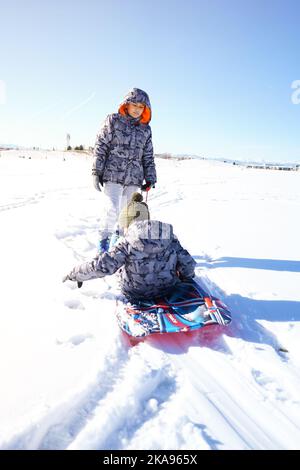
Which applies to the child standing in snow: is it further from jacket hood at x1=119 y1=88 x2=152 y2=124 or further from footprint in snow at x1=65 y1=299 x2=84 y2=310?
footprint in snow at x1=65 y1=299 x2=84 y2=310

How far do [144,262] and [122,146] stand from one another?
189 cm

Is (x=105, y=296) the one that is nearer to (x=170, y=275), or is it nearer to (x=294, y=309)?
(x=170, y=275)

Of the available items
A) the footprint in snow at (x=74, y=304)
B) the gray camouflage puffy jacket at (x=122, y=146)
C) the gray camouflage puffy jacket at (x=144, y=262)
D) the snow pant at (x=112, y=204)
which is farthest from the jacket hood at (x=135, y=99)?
the footprint in snow at (x=74, y=304)

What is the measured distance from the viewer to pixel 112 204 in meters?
4.12

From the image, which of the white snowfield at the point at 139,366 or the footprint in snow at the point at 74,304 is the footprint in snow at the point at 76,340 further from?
the footprint in snow at the point at 74,304

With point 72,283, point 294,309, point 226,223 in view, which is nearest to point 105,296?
point 72,283

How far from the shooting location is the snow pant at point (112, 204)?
4113mm

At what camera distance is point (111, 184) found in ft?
13.5

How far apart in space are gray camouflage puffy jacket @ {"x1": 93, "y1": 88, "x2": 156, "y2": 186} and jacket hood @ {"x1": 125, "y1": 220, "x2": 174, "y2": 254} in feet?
5.23

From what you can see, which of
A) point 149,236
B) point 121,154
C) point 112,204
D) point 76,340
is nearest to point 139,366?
point 76,340

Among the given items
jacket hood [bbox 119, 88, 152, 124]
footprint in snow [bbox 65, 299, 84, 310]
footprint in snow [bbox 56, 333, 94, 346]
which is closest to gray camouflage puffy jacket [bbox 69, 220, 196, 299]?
footprint in snow [bbox 65, 299, 84, 310]

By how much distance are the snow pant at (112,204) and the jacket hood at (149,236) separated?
1.43 meters

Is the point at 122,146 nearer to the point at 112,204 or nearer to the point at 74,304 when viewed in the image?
the point at 112,204

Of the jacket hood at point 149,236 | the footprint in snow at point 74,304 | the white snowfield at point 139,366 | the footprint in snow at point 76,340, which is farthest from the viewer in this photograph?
the footprint in snow at point 74,304
